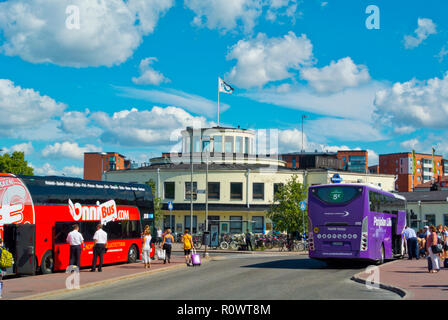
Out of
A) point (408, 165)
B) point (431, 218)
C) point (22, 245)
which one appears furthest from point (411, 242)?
point (408, 165)

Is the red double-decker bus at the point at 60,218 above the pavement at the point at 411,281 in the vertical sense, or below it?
above

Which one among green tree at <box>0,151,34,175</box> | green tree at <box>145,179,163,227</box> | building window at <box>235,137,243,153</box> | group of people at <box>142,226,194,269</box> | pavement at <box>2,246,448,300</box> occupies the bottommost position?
pavement at <box>2,246,448,300</box>

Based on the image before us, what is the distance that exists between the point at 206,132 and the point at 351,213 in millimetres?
49375

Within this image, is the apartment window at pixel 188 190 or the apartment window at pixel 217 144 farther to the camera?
the apartment window at pixel 217 144

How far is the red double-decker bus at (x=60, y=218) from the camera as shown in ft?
67.2

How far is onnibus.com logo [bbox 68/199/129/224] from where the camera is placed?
23703 mm

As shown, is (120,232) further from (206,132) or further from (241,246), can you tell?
(206,132)

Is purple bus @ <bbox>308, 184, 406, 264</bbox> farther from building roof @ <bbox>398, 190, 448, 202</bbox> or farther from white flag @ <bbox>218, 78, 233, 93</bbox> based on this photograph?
building roof @ <bbox>398, 190, 448, 202</bbox>

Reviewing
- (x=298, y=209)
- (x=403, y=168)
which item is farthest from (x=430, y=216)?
(x=403, y=168)

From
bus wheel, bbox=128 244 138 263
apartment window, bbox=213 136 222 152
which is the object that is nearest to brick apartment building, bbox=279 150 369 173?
apartment window, bbox=213 136 222 152

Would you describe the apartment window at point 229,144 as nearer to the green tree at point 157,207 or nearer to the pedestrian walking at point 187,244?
the green tree at point 157,207

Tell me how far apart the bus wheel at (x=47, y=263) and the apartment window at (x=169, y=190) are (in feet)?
133

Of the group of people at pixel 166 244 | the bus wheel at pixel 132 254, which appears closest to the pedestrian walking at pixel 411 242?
the group of people at pixel 166 244

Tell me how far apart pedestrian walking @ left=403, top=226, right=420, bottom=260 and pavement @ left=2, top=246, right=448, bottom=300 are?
544 centimetres
